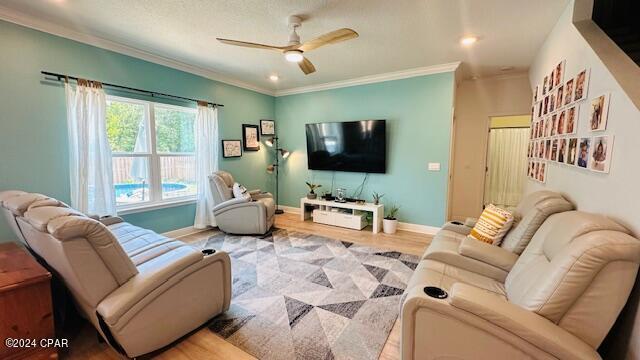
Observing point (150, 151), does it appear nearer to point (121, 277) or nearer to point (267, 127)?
point (267, 127)

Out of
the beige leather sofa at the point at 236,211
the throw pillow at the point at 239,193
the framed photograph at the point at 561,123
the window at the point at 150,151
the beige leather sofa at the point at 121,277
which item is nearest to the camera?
the beige leather sofa at the point at 121,277

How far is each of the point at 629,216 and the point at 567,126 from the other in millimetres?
1144

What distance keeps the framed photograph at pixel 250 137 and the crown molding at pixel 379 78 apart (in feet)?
3.51

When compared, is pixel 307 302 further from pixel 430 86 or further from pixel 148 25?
pixel 430 86

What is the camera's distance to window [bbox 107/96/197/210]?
11.6ft

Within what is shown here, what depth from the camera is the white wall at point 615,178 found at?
1.21 meters

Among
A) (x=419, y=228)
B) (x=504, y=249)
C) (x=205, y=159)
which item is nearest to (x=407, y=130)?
(x=419, y=228)

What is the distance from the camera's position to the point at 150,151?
3846mm

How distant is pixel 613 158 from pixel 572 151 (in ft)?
2.07

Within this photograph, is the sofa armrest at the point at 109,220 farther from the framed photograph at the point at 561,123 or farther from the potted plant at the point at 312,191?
the framed photograph at the point at 561,123

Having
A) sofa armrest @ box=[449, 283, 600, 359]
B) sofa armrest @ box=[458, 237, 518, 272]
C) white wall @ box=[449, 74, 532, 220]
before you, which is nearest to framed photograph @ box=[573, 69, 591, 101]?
sofa armrest @ box=[458, 237, 518, 272]

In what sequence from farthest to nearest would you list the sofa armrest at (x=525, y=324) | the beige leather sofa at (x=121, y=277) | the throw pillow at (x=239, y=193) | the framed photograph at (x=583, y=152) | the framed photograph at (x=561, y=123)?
the throw pillow at (x=239, y=193) → the framed photograph at (x=561, y=123) → the framed photograph at (x=583, y=152) → the beige leather sofa at (x=121, y=277) → the sofa armrest at (x=525, y=324)

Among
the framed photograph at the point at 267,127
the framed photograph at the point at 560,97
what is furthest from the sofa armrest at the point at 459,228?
the framed photograph at the point at 267,127

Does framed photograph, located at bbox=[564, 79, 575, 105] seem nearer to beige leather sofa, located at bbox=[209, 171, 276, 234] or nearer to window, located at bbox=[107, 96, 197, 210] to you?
beige leather sofa, located at bbox=[209, 171, 276, 234]
